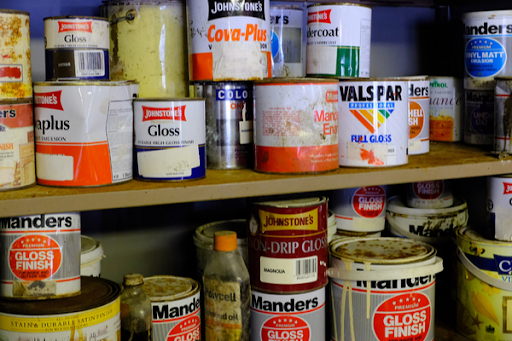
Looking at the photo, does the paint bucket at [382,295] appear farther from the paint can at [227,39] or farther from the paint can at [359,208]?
the paint can at [227,39]

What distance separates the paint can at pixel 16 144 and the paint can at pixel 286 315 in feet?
1.67

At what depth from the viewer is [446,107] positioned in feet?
4.88

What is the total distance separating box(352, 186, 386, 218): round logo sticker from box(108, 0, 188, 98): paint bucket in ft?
1.80

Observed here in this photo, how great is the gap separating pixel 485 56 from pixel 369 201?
0.44 meters

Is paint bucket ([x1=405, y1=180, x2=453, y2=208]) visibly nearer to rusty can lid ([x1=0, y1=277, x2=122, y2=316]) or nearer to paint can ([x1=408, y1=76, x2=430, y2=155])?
paint can ([x1=408, y1=76, x2=430, y2=155])

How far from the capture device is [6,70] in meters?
0.92

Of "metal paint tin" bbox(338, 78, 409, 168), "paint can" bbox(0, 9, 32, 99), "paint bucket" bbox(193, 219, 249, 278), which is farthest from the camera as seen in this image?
"paint bucket" bbox(193, 219, 249, 278)

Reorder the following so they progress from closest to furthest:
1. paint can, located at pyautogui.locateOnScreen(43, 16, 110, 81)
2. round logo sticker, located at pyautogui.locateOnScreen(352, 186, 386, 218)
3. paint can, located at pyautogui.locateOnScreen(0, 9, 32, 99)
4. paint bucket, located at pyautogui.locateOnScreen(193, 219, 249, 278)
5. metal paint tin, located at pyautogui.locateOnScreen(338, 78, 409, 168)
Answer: paint can, located at pyautogui.locateOnScreen(0, 9, 32, 99) < paint can, located at pyautogui.locateOnScreen(43, 16, 110, 81) < metal paint tin, located at pyautogui.locateOnScreen(338, 78, 409, 168) < paint bucket, located at pyautogui.locateOnScreen(193, 219, 249, 278) < round logo sticker, located at pyautogui.locateOnScreen(352, 186, 386, 218)

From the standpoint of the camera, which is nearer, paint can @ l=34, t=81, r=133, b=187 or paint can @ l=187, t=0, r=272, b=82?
paint can @ l=34, t=81, r=133, b=187

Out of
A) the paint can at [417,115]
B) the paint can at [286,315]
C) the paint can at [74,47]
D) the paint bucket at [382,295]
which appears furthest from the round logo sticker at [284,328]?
the paint can at [74,47]

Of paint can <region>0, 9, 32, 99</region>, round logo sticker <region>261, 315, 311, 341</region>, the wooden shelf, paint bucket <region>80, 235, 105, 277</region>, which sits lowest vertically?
round logo sticker <region>261, 315, 311, 341</region>

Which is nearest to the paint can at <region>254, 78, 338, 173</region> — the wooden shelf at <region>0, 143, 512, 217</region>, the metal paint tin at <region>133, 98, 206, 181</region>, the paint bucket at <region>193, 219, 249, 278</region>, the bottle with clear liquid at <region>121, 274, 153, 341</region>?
the wooden shelf at <region>0, 143, 512, 217</region>

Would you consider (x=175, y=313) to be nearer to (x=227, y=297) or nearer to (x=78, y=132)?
(x=227, y=297)

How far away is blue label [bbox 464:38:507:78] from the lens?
1.33 m
